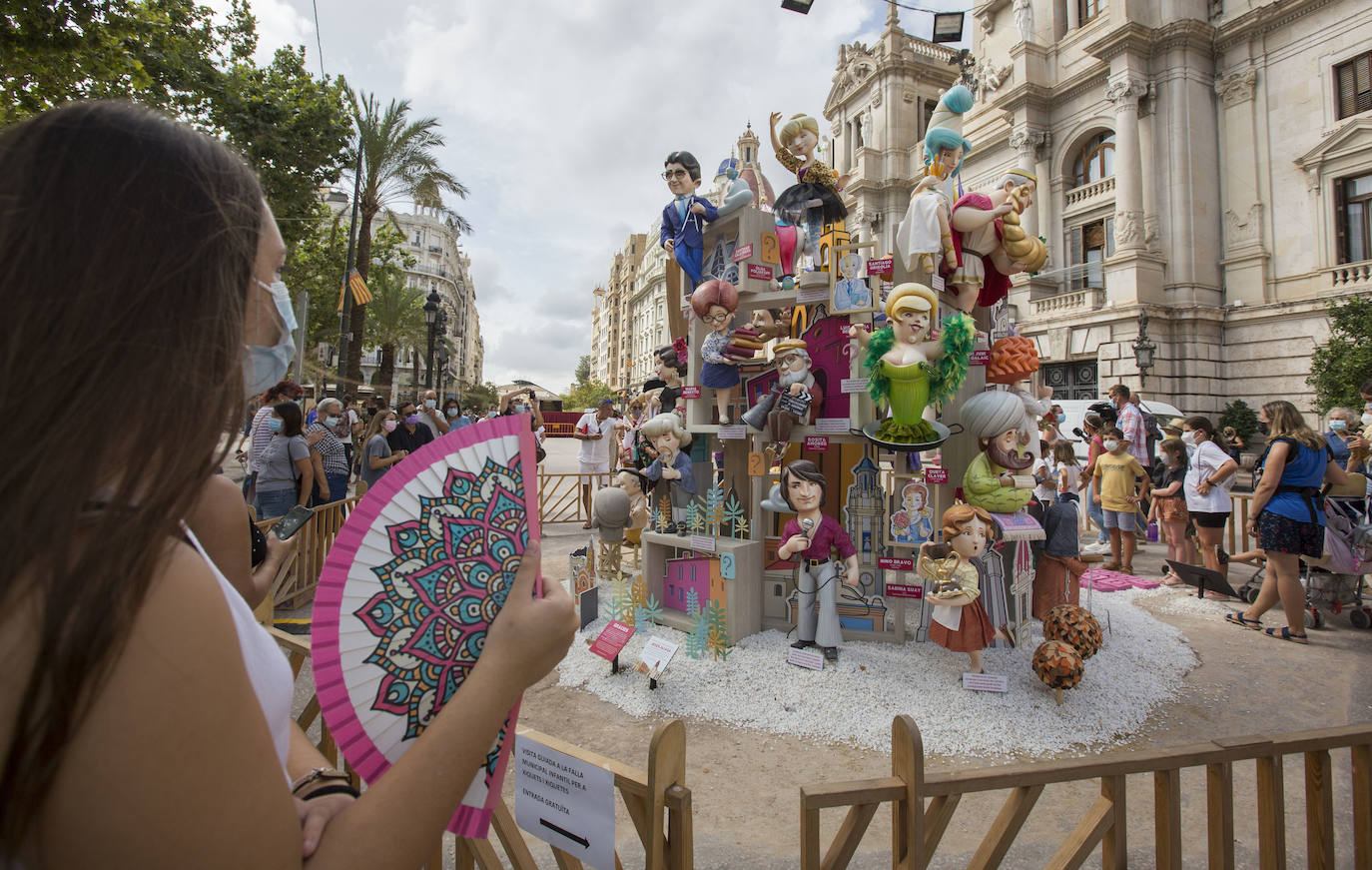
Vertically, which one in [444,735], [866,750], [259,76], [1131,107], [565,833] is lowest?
[866,750]

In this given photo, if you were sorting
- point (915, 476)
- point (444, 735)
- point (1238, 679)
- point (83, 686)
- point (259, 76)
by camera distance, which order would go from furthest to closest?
point (259, 76) < point (915, 476) < point (1238, 679) < point (444, 735) < point (83, 686)

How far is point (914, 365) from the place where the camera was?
448 centimetres

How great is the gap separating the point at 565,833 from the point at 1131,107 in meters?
22.8

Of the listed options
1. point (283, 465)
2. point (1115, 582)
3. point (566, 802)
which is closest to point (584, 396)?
point (283, 465)

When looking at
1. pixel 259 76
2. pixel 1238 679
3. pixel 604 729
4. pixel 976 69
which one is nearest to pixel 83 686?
pixel 604 729

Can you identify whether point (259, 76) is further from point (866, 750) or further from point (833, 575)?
point (866, 750)

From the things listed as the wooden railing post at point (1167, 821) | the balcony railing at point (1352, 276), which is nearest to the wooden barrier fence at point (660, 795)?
the wooden railing post at point (1167, 821)

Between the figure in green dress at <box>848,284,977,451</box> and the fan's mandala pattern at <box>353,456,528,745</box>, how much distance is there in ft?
12.8

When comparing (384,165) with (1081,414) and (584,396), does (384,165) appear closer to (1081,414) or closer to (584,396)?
(1081,414)

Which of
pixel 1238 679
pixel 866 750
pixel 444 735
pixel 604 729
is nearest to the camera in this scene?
pixel 444 735

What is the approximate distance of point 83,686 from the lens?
58 centimetres

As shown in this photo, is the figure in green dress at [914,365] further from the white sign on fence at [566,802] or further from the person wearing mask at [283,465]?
the person wearing mask at [283,465]

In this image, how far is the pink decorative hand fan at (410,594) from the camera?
1037mm

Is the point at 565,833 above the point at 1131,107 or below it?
below
